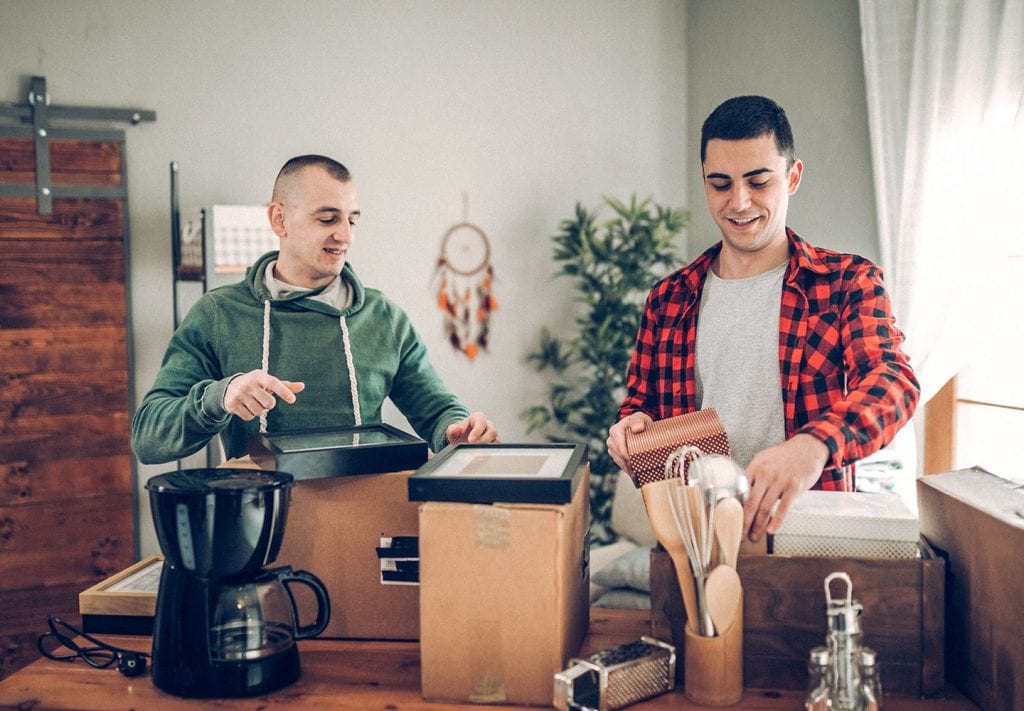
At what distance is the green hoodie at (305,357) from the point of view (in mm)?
1868

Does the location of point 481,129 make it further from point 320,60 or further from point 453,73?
point 320,60

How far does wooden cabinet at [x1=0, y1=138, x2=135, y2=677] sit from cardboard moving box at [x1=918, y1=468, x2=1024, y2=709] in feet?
10.8

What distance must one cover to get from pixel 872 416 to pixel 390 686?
762 mm

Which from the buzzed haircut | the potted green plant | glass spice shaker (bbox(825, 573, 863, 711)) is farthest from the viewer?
the potted green plant

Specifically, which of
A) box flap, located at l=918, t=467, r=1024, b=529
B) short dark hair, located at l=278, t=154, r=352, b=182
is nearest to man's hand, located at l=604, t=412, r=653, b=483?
box flap, located at l=918, t=467, r=1024, b=529

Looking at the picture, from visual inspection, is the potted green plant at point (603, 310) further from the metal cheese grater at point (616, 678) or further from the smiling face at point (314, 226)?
the metal cheese grater at point (616, 678)

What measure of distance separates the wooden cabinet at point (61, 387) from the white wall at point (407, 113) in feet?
0.35

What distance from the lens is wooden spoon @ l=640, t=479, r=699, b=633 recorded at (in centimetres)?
115

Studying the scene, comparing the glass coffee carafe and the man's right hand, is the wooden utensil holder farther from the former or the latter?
the glass coffee carafe

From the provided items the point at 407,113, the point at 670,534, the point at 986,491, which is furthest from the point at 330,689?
the point at 407,113

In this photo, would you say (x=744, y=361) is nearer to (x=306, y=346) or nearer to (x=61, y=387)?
(x=306, y=346)

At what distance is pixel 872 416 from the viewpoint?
1.32m

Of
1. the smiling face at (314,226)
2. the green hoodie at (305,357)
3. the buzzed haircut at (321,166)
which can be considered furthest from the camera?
the buzzed haircut at (321,166)

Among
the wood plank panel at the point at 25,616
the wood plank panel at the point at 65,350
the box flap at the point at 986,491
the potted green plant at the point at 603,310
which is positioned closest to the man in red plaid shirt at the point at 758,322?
the box flap at the point at 986,491
